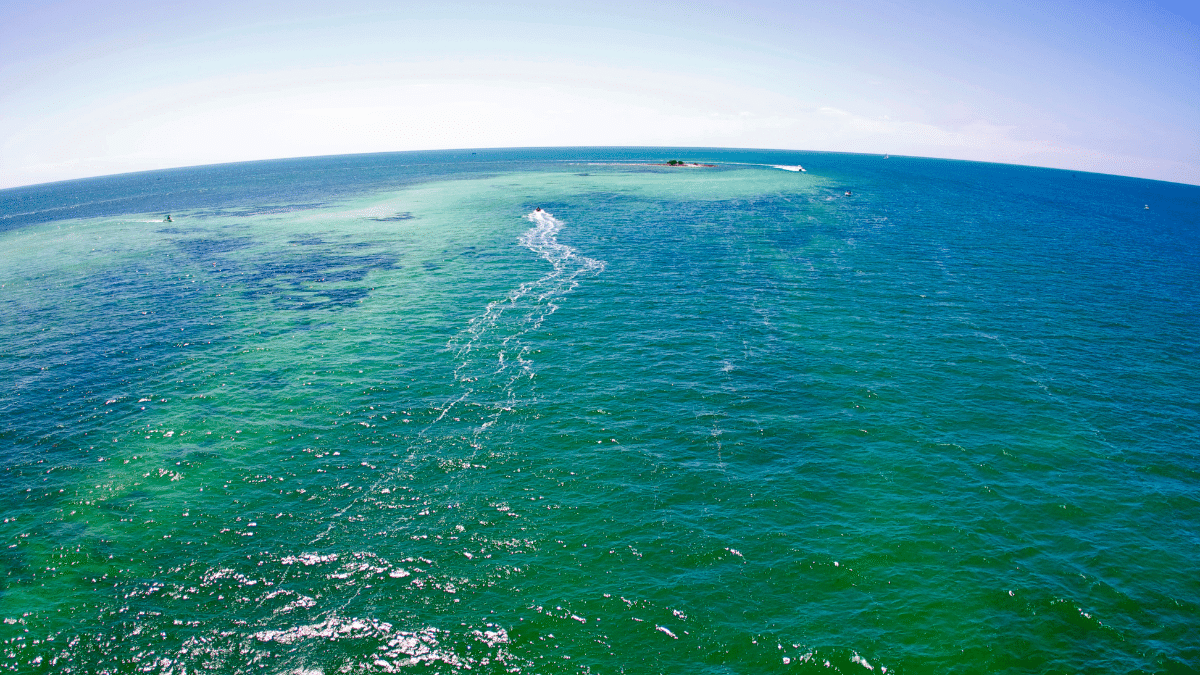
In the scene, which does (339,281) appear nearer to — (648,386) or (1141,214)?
(648,386)

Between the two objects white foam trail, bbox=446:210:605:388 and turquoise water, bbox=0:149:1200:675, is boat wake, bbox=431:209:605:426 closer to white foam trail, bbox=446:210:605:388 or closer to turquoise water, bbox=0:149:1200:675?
white foam trail, bbox=446:210:605:388

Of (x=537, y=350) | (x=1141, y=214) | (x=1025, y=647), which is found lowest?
(x=1025, y=647)

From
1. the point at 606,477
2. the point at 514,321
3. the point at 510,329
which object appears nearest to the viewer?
the point at 606,477

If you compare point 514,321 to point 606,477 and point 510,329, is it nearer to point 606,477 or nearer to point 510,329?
point 510,329

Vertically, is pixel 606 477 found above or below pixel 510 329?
below

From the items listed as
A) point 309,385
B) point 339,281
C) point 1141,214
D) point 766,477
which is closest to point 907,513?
point 766,477

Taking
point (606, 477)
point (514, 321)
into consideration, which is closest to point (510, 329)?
point (514, 321)

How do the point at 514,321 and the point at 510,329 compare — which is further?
the point at 514,321

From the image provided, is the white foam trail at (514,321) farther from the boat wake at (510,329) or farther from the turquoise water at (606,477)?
the turquoise water at (606,477)
